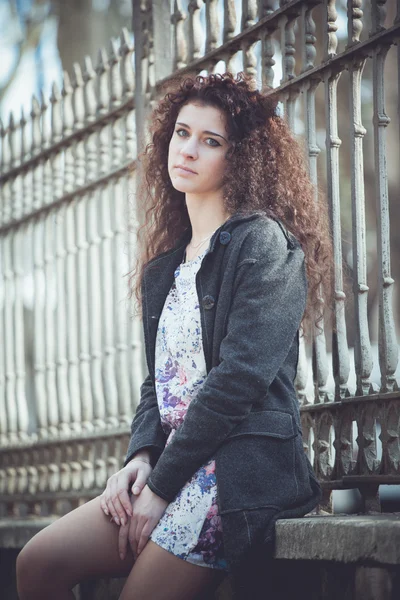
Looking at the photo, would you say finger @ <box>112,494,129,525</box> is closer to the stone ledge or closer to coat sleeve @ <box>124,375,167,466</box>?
coat sleeve @ <box>124,375,167,466</box>

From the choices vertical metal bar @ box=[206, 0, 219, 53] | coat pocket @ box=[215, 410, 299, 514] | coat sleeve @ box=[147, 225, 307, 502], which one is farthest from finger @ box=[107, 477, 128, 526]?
vertical metal bar @ box=[206, 0, 219, 53]

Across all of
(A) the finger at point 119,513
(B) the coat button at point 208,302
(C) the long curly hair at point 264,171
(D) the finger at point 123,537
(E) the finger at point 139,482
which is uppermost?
(C) the long curly hair at point 264,171

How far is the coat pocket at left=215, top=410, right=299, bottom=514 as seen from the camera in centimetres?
264

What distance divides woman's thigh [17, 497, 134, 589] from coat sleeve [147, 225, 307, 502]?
0.22 m

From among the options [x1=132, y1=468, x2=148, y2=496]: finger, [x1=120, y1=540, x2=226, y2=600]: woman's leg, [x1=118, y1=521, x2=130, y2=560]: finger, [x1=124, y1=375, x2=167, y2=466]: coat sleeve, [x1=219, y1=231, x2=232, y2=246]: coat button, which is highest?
[x1=219, y1=231, x2=232, y2=246]: coat button

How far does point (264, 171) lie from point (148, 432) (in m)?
0.90

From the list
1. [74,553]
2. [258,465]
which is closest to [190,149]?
[258,465]

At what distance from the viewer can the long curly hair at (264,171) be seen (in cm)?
310

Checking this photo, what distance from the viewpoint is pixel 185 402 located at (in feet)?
9.57

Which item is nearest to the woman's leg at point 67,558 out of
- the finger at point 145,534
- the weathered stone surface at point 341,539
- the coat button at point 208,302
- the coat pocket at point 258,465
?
the finger at point 145,534

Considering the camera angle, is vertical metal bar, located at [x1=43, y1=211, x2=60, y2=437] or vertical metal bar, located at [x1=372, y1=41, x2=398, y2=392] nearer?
vertical metal bar, located at [x1=372, y1=41, x2=398, y2=392]

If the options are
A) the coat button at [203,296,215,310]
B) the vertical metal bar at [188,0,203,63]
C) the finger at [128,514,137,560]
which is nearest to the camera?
the finger at [128,514,137,560]

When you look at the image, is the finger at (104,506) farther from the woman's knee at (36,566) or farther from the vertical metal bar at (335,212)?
the vertical metal bar at (335,212)

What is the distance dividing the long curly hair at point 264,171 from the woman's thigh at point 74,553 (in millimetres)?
892
